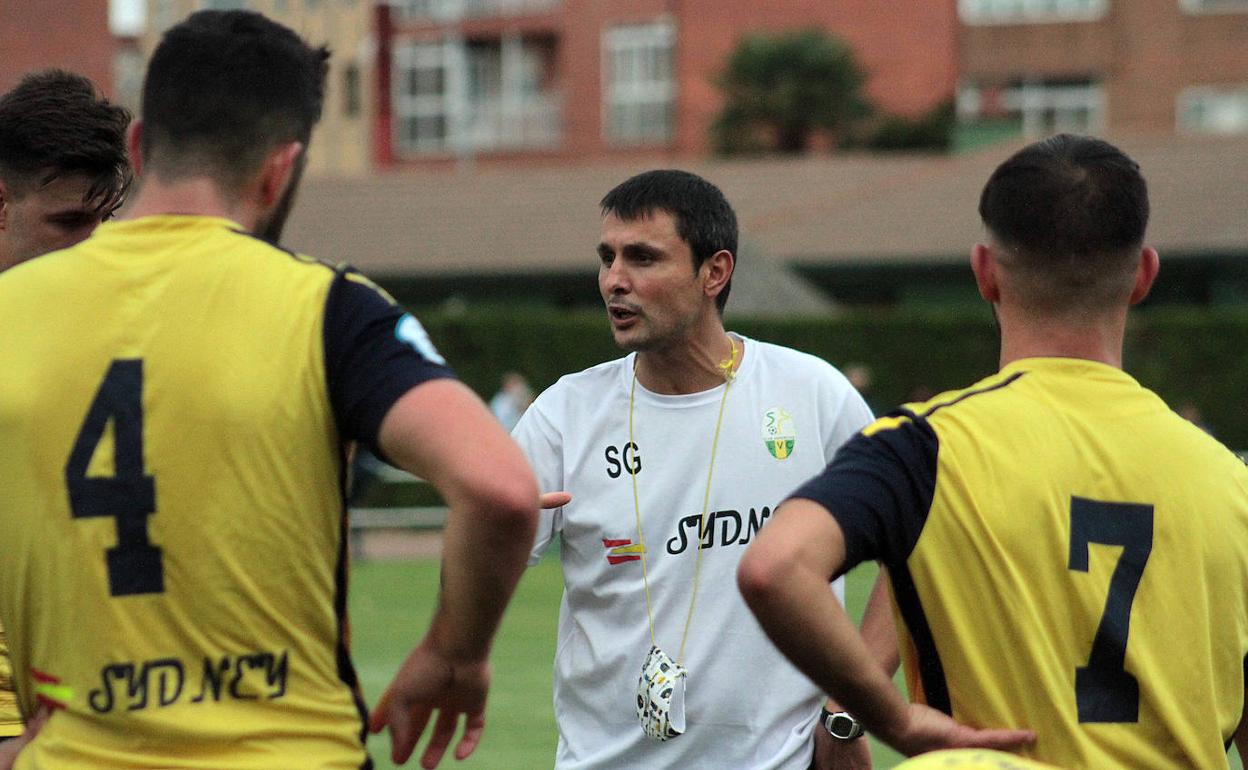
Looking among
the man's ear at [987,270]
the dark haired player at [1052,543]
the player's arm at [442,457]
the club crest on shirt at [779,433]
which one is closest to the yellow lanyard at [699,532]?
the club crest on shirt at [779,433]

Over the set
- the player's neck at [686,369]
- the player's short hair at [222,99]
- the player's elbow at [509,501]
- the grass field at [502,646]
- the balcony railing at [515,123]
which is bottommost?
the grass field at [502,646]

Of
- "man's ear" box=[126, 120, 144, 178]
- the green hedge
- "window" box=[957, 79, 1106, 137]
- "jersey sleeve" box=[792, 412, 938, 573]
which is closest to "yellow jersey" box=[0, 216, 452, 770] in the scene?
"man's ear" box=[126, 120, 144, 178]

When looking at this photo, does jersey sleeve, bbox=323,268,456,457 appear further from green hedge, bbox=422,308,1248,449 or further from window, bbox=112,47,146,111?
window, bbox=112,47,146,111

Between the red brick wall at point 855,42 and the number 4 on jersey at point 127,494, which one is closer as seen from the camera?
the number 4 on jersey at point 127,494

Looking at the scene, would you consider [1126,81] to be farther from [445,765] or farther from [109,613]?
[109,613]

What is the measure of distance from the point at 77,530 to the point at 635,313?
2321 millimetres

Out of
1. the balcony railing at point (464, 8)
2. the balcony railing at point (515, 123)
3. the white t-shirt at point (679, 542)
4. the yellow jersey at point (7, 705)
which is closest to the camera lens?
the yellow jersey at point (7, 705)

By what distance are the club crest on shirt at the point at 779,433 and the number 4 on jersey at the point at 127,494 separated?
2.29 meters

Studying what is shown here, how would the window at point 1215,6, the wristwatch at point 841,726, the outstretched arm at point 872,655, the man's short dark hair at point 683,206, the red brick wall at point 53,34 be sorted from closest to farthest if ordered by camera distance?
the outstretched arm at point 872,655 → the wristwatch at point 841,726 → the man's short dark hair at point 683,206 → the red brick wall at point 53,34 → the window at point 1215,6

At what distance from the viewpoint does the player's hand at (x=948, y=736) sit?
9.85ft

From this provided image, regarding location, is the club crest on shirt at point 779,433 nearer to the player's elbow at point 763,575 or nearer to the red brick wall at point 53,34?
the player's elbow at point 763,575

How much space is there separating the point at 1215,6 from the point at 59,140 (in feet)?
169

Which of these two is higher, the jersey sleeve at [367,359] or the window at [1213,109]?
the window at [1213,109]

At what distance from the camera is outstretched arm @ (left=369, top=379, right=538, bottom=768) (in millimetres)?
2723
